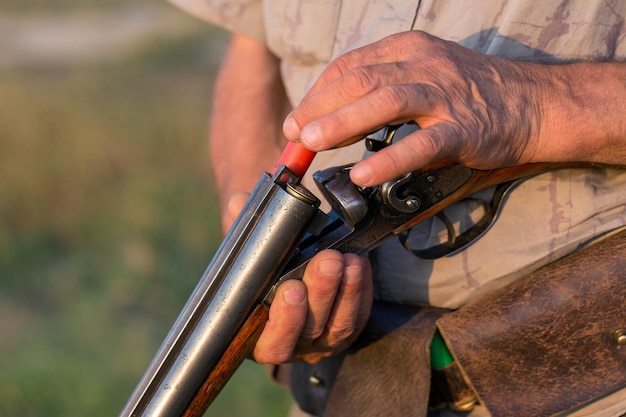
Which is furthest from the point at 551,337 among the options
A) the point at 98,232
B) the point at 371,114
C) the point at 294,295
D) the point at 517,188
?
the point at 98,232

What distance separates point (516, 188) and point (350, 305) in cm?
46

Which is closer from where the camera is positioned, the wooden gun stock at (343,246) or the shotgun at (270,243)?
the shotgun at (270,243)

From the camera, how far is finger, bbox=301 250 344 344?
72.2 inches

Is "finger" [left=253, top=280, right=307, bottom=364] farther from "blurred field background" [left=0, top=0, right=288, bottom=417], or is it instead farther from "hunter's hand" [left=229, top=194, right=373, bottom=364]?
"blurred field background" [left=0, top=0, right=288, bottom=417]

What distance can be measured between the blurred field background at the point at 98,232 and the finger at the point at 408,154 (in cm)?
384

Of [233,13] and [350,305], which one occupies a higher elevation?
[233,13]

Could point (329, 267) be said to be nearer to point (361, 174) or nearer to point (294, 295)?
point (294, 295)

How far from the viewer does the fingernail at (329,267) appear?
183 centimetres

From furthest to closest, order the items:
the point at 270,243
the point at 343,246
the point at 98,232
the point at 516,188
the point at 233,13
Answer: the point at 98,232, the point at 233,13, the point at 516,188, the point at 343,246, the point at 270,243

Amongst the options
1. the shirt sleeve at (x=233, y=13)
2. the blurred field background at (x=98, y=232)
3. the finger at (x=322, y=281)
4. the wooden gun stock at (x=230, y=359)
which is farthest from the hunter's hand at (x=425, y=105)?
the blurred field background at (x=98, y=232)

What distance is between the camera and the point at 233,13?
9.18 ft

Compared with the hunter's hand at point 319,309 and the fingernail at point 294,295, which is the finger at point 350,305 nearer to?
the hunter's hand at point 319,309

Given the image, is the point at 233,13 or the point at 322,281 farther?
the point at 233,13

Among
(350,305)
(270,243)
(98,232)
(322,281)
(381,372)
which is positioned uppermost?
(270,243)
